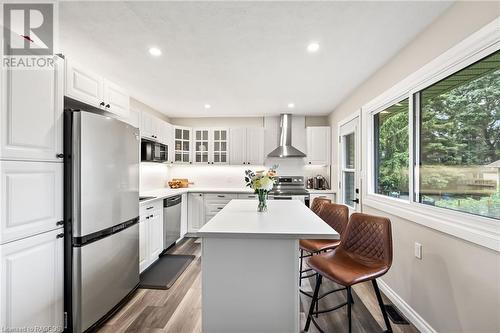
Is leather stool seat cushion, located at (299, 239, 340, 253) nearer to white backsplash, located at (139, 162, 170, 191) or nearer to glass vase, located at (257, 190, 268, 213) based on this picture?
glass vase, located at (257, 190, 268, 213)

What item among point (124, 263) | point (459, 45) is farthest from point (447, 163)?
point (124, 263)

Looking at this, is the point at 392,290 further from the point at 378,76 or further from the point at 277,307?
the point at 378,76

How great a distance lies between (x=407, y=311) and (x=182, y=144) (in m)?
4.47

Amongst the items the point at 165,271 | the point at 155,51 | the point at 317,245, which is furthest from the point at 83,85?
the point at 317,245

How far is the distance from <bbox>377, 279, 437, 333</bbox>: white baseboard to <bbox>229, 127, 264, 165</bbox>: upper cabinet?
3.11m

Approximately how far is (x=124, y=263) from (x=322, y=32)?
9.24 ft

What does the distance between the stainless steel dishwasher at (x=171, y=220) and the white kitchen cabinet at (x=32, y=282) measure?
184cm

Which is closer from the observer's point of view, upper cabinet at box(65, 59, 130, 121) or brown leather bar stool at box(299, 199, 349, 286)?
upper cabinet at box(65, 59, 130, 121)

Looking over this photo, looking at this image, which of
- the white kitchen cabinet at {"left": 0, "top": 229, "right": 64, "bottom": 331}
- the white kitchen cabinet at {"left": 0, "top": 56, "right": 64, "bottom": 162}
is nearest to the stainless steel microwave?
the white kitchen cabinet at {"left": 0, "top": 56, "right": 64, "bottom": 162}

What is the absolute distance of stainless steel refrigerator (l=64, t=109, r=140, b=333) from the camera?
67.7 inches

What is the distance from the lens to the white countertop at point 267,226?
1.49 metres

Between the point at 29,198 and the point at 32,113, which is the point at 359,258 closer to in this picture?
the point at 29,198

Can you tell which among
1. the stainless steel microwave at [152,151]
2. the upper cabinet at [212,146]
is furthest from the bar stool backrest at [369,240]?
the upper cabinet at [212,146]

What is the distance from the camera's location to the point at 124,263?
2.22 metres
